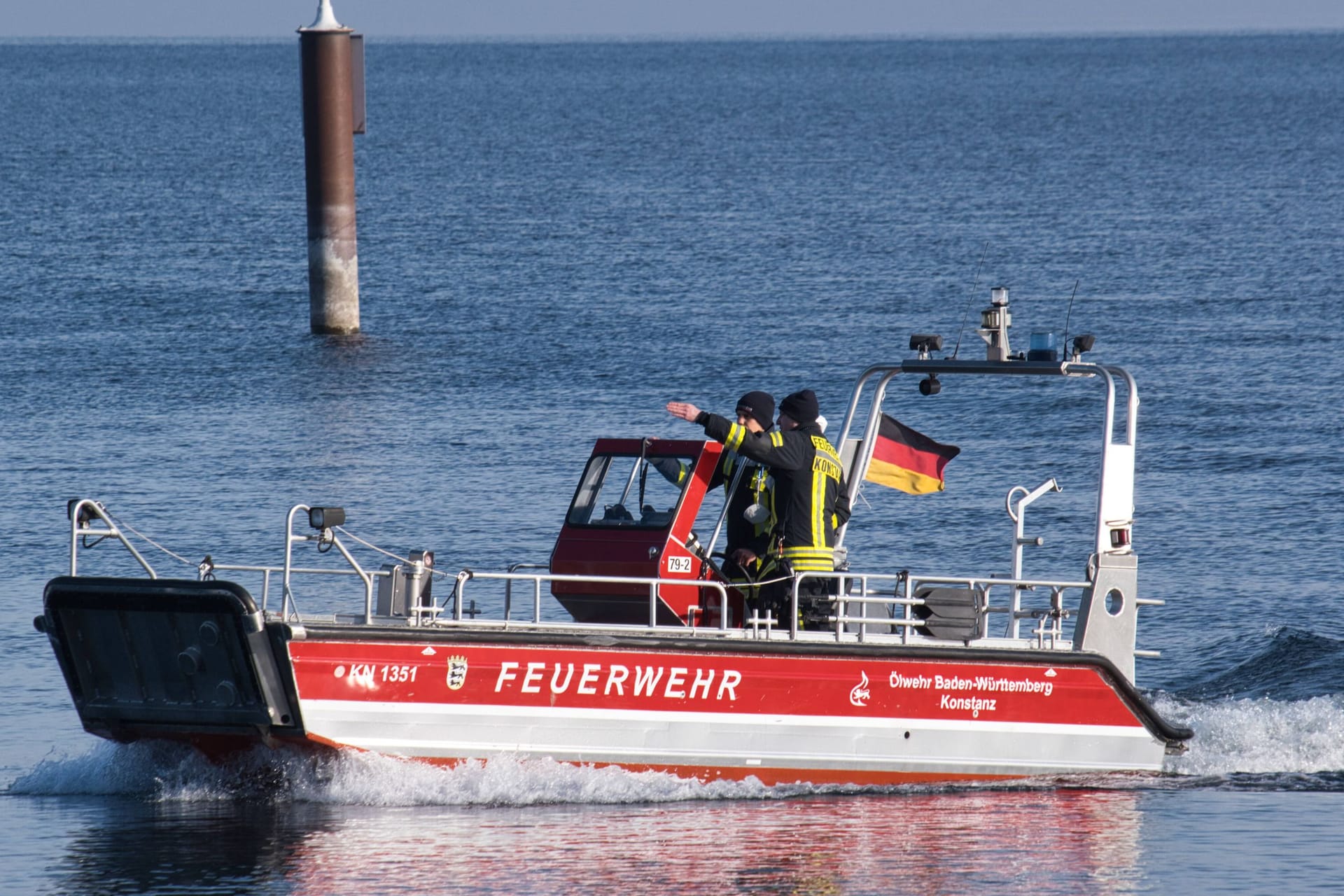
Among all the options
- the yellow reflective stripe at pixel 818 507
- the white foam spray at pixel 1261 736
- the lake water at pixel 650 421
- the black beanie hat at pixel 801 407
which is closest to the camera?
the lake water at pixel 650 421

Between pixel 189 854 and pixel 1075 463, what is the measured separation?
1533cm

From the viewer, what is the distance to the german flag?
13.5m

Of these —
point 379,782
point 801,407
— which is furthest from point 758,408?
point 379,782

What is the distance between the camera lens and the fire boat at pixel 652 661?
10984mm

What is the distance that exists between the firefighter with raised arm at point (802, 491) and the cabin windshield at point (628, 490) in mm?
565

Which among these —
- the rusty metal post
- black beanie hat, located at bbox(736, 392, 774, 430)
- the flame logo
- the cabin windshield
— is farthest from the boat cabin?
the rusty metal post

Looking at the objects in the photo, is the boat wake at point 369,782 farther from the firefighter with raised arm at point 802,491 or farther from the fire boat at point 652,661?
the firefighter with raised arm at point 802,491

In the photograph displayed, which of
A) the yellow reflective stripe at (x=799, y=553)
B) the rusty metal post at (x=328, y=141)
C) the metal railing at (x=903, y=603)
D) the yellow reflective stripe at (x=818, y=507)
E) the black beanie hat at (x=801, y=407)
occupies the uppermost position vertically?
the rusty metal post at (x=328, y=141)

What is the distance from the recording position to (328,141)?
Answer: 103 ft

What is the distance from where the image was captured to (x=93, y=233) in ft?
158

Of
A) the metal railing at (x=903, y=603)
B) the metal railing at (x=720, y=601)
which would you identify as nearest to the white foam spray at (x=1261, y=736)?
the metal railing at (x=720, y=601)

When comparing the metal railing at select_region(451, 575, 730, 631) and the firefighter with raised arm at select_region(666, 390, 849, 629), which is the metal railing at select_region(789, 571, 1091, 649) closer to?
the firefighter with raised arm at select_region(666, 390, 849, 629)

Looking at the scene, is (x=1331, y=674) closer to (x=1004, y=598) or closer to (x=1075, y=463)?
(x=1004, y=598)

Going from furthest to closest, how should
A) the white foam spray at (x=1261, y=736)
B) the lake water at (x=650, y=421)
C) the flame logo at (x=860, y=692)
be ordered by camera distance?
the white foam spray at (x=1261, y=736) → the flame logo at (x=860, y=692) → the lake water at (x=650, y=421)
